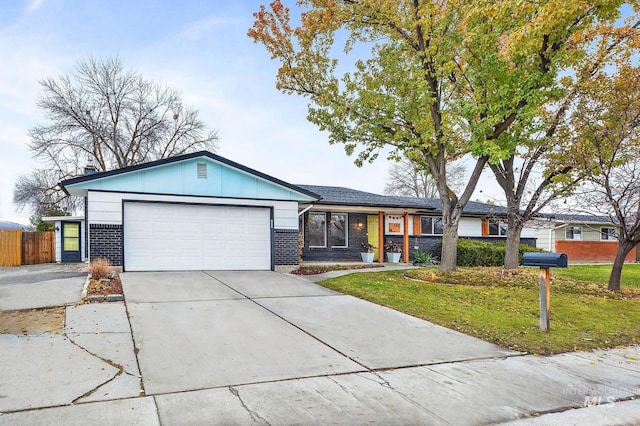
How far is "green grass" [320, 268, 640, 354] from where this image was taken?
21.0 feet

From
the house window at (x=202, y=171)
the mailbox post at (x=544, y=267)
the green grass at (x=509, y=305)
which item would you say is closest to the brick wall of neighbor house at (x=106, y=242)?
the house window at (x=202, y=171)

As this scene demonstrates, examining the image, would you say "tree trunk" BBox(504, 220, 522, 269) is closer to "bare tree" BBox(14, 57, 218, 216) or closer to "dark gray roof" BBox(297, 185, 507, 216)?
"dark gray roof" BBox(297, 185, 507, 216)

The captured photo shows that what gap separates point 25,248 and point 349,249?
14373mm

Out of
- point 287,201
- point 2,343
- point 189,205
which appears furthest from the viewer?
point 287,201

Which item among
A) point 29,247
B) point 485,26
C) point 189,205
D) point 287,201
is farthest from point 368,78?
point 29,247

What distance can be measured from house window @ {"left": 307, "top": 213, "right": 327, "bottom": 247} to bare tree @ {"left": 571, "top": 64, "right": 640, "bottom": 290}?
981cm

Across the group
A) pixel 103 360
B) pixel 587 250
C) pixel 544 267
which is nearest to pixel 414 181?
pixel 587 250

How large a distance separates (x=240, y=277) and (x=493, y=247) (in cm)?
1266

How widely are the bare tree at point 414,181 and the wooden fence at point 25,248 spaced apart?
30017 mm

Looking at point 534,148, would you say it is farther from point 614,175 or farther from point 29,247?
point 29,247

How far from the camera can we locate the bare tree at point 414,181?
40.0 metres

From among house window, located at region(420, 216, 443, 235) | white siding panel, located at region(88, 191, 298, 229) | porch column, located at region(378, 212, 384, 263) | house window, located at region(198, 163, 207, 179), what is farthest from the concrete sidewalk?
house window, located at region(420, 216, 443, 235)

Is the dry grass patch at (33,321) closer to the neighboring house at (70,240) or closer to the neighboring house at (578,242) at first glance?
the neighboring house at (70,240)

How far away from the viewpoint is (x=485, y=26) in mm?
10422
